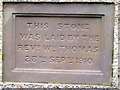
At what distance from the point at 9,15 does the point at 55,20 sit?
275 mm

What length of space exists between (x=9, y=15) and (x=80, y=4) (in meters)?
0.43

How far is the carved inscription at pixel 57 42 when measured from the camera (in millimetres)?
2037

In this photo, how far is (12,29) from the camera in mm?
2045

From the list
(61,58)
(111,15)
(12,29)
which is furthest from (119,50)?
(12,29)

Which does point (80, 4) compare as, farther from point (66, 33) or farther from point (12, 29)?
point (12, 29)

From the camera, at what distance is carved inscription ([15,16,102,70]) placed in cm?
204

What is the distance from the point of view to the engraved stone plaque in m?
2.03

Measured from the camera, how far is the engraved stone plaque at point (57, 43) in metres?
2.03

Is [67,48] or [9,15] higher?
[9,15]

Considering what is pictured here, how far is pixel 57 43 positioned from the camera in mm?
2049

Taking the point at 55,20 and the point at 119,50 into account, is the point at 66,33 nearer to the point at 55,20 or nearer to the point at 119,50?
the point at 55,20

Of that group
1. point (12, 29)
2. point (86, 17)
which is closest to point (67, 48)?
point (86, 17)

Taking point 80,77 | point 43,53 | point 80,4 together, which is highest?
point 80,4

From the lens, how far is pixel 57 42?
6.72 ft
